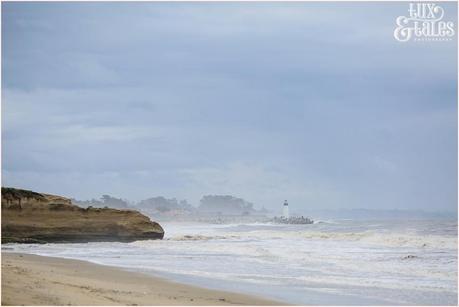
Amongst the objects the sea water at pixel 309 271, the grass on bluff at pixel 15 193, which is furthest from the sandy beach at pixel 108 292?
the grass on bluff at pixel 15 193

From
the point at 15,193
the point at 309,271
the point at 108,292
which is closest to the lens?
the point at 108,292

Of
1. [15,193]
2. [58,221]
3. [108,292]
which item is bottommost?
[108,292]

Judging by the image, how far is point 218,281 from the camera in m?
14.9

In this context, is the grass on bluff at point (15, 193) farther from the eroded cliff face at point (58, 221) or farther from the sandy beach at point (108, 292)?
the sandy beach at point (108, 292)

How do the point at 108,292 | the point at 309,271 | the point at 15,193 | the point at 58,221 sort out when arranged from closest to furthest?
the point at 108,292, the point at 309,271, the point at 15,193, the point at 58,221

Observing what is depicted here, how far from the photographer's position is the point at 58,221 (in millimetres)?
30891

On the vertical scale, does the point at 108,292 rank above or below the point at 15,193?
below

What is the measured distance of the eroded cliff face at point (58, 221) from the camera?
2952 centimetres

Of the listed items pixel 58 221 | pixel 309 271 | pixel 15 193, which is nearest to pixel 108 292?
pixel 309 271

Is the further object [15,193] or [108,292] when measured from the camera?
[15,193]

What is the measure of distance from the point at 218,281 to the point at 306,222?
2827 inches

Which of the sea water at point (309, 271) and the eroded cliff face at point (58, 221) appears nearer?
the sea water at point (309, 271)

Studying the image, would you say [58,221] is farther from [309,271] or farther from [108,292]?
[108,292]

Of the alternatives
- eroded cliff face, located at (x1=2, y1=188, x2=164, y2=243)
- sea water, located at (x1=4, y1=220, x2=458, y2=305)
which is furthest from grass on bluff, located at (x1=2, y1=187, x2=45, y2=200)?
sea water, located at (x1=4, y1=220, x2=458, y2=305)
